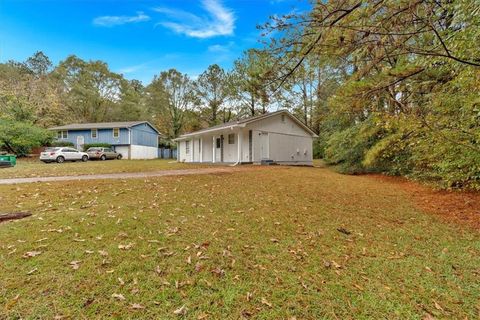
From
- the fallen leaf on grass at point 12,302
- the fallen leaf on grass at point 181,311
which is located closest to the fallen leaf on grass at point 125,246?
the fallen leaf on grass at point 12,302

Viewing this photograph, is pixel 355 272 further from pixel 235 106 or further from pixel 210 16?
pixel 235 106

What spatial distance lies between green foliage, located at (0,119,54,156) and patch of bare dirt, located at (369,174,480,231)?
1175 inches

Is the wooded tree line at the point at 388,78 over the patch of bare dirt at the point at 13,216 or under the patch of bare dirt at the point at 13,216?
over

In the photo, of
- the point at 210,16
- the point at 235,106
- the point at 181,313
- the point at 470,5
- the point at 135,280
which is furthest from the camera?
the point at 235,106

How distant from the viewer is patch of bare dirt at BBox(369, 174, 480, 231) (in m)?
5.23

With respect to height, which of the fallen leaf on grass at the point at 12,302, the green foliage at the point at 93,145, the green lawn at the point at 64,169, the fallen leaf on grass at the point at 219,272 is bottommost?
the fallen leaf on grass at the point at 219,272

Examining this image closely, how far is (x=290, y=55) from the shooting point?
15.3ft

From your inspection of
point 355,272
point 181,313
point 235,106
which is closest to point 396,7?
point 355,272

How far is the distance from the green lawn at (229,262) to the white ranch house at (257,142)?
1172cm

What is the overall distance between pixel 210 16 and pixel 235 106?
2323cm

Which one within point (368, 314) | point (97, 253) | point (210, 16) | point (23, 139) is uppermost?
point (210, 16)

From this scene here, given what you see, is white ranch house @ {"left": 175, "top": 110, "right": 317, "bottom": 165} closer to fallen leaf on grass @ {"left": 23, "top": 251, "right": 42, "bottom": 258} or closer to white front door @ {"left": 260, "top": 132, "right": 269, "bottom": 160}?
white front door @ {"left": 260, "top": 132, "right": 269, "bottom": 160}

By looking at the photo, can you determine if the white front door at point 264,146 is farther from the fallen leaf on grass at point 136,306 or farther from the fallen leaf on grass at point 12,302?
the fallen leaf on grass at point 12,302

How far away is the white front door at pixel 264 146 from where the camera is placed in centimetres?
1756
